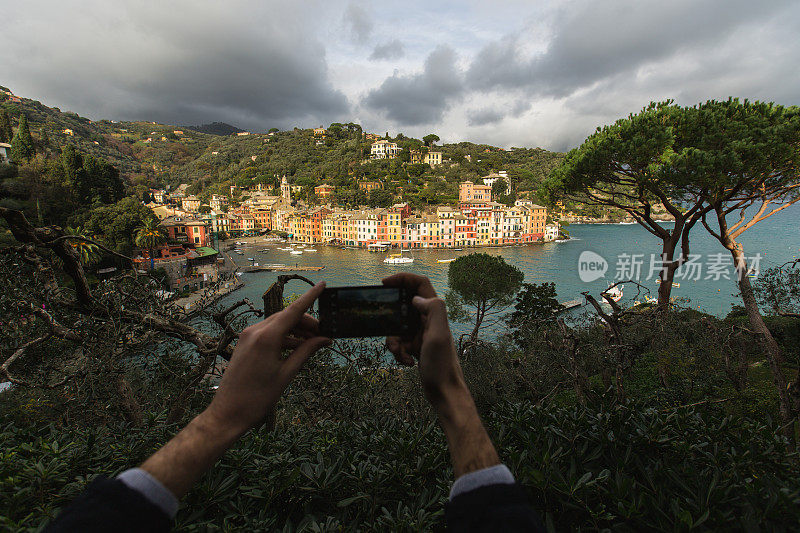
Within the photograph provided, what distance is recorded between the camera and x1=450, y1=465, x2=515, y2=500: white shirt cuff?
0.72 metres

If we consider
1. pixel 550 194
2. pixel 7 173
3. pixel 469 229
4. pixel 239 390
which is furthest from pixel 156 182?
pixel 239 390

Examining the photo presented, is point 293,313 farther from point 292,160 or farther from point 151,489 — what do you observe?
point 292,160

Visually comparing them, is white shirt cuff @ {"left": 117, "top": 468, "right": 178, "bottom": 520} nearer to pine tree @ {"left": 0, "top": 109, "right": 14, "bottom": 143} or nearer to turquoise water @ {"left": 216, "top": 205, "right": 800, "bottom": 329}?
turquoise water @ {"left": 216, "top": 205, "right": 800, "bottom": 329}

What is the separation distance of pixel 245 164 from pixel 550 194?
91474mm

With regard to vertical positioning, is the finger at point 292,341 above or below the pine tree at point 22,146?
below

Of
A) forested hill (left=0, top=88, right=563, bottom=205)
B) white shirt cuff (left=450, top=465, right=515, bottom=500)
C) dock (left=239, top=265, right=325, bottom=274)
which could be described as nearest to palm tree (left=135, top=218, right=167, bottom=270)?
dock (left=239, top=265, right=325, bottom=274)

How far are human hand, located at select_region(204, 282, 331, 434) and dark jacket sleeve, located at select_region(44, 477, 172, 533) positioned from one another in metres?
0.20

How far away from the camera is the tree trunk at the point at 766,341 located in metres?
3.24

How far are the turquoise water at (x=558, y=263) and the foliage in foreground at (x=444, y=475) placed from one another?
2060 cm

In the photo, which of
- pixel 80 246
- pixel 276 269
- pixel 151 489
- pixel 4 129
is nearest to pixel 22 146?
A: pixel 4 129

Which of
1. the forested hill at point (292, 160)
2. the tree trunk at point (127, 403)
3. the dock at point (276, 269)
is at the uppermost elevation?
the forested hill at point (292, 160)

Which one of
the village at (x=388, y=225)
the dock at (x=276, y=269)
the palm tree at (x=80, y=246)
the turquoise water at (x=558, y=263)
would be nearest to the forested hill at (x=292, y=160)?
the village at (x=388, y=225)

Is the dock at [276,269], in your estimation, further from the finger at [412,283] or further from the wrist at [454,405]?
the wrist at [454,405]

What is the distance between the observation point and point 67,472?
1.55 metres
